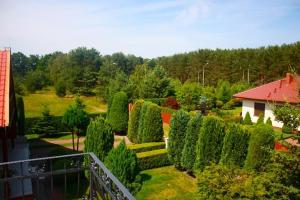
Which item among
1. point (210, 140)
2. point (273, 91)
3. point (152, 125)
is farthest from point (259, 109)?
point (210, 140)

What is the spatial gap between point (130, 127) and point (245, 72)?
37.7 metres

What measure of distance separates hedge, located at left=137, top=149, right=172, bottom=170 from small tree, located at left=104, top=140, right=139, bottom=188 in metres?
5.31

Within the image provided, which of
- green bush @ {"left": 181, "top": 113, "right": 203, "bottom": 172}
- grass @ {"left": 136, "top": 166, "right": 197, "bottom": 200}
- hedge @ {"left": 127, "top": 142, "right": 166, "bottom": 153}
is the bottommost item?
grass @ {"left": 136, "top": 166, "right": 197, "bottom": 200}

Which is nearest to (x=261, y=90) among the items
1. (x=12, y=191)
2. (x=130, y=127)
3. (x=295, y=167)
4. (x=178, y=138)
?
(x=130, y=127)

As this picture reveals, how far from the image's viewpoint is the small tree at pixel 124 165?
8281 mm

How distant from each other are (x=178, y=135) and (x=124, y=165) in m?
6.04

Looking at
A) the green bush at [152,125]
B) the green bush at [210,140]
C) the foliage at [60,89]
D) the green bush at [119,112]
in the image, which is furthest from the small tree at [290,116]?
the foliage at [60,89]

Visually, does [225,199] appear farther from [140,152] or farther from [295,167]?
[140,152]

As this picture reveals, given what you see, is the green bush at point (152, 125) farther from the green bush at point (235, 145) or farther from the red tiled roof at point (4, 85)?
the red tiled roof at point (4, 85)

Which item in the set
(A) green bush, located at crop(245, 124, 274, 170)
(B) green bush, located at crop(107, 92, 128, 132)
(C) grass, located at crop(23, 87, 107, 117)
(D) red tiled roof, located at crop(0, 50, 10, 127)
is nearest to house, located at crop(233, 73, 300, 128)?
(B) green bush, located at crop(107, 92, 128, 132)

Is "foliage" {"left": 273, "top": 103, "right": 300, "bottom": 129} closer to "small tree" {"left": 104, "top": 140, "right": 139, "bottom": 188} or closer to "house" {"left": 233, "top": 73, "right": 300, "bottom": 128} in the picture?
"small tree" {"left": 104, "top": 140, "right": 139, "bottom": 188}

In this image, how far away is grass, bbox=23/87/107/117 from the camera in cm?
3550

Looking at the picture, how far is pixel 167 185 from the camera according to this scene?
12.2 meters

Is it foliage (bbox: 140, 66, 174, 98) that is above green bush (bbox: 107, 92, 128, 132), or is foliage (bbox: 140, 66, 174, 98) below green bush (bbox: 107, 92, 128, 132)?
above
